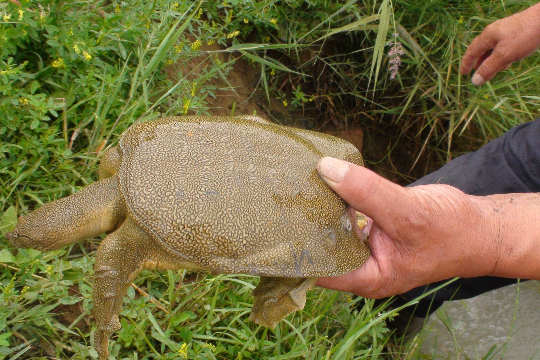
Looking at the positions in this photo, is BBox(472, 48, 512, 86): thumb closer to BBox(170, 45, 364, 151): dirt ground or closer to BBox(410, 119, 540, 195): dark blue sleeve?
BBox(410, 119, 540, 195): dark blue sleeve

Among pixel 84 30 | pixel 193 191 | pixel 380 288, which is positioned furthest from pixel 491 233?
pixel 84 30

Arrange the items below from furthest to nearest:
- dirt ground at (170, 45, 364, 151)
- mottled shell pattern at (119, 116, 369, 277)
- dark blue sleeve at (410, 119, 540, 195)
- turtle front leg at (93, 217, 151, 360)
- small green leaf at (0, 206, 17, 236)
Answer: dirt ground at (170, 45, 364, 151) < dark blue sleeve at (410, 119, 540, 195) < small green leaf at (0, 206, 17, 236) < turtle front leg at (93, 217, 151, 360) < mottled shell pattern at (119, 116, 369, 277)

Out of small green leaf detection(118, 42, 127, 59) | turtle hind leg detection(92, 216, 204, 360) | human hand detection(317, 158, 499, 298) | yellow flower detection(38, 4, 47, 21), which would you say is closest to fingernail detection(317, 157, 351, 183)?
human hand detection(317, 158, 499, 298)

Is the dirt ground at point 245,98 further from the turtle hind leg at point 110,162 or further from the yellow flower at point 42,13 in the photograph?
the turtle hind leg at point 110,162

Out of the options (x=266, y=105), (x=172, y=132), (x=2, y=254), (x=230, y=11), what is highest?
(x=230, y=11)

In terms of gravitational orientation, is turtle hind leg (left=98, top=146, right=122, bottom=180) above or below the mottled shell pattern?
below

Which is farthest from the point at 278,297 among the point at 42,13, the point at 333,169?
the point at 42,13

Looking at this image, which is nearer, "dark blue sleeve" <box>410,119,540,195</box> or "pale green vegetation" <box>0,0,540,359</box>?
"pale green vegetation" <box>0,0,540,359</box>

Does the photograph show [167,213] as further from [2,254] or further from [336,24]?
[336,24]

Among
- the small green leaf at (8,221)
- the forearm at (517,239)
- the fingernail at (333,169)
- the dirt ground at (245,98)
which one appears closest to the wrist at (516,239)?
the forearm at (517,239)
